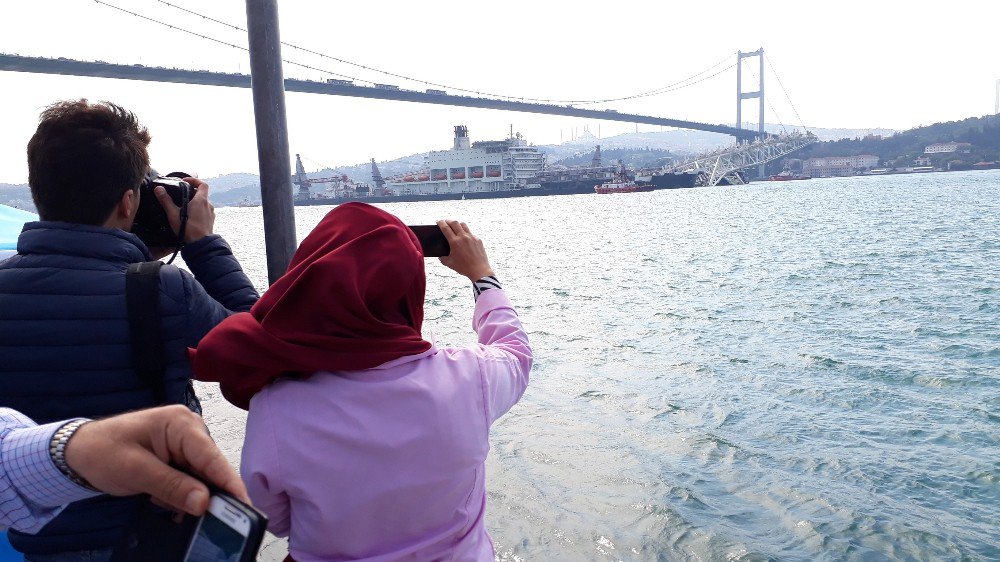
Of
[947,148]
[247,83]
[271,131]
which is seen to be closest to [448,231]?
[271,131]

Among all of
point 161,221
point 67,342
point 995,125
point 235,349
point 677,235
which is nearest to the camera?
point 235,349

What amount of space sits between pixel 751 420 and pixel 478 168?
2602 inches

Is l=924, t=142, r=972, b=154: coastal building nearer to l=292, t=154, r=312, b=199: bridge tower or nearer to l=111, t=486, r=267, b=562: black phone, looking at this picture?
l=292, t=154, r=312, b=199: bridge tower

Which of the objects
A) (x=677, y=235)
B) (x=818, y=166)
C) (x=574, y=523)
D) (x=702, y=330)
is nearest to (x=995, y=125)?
(x=818, y=166)

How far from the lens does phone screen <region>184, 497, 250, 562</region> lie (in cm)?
55

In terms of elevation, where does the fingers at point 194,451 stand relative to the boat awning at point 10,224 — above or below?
below

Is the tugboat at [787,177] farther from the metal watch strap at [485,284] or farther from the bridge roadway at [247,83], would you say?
the metal watch strap at [485,284]

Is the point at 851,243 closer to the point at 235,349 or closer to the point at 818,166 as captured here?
the point at 235,349

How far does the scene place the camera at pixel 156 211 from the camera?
47.9 inches

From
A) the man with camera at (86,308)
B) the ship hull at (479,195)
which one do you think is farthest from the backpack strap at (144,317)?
the ship hull at (479,195)

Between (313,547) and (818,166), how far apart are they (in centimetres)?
9371

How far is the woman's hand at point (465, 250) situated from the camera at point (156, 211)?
0.42 metres

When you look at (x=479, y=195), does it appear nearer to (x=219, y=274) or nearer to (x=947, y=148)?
(x=947, y=148)

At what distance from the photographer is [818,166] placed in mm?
86312
